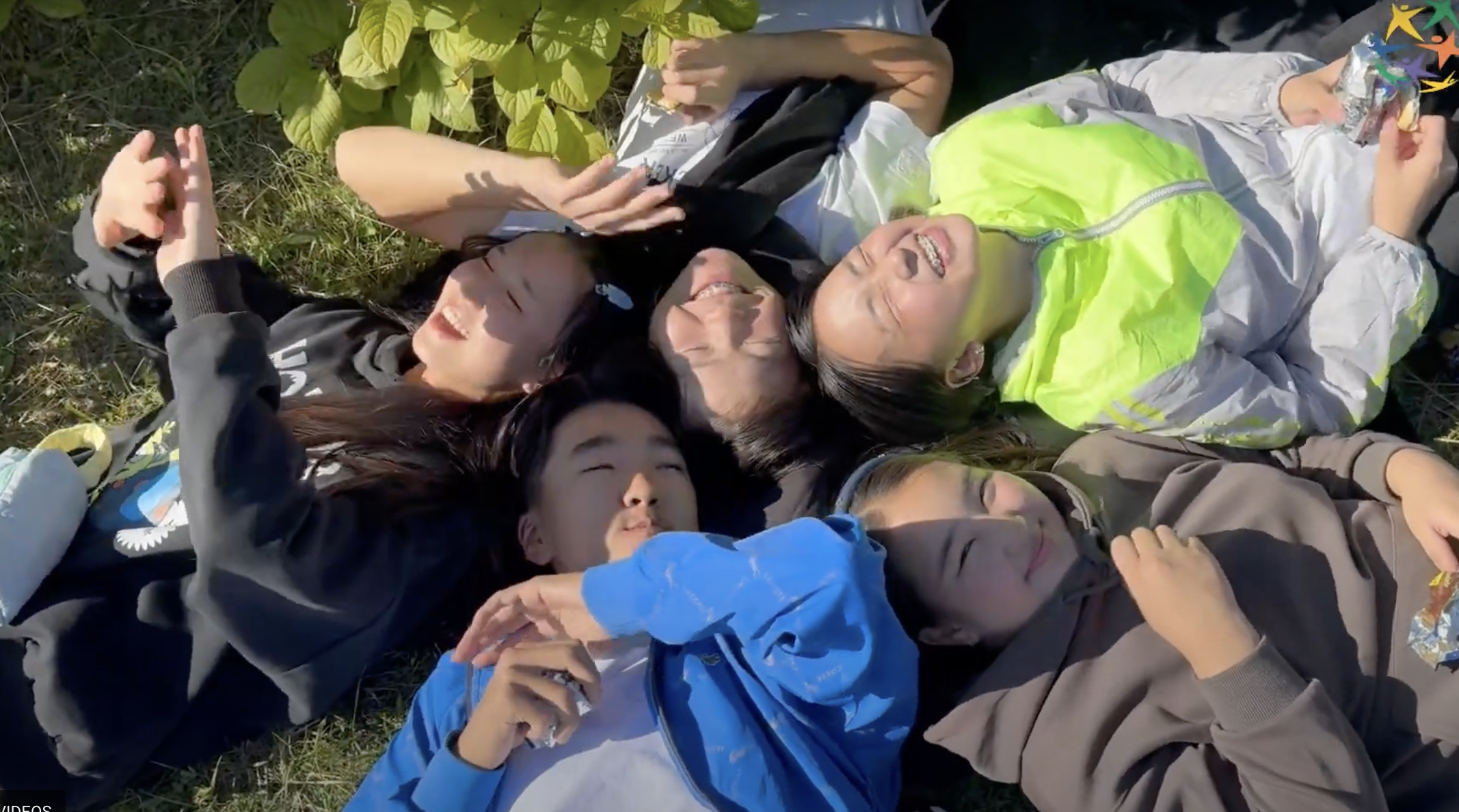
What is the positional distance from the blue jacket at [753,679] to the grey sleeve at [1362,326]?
1.03m

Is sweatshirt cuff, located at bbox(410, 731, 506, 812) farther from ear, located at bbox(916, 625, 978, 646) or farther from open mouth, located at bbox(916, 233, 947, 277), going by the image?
open mouth, located at bbox(916, 233, 947, 277)

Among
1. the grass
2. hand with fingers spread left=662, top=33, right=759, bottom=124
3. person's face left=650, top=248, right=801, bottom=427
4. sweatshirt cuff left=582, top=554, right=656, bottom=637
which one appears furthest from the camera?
the grass

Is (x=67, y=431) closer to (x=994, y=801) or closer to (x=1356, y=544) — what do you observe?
(x=994, y=801)

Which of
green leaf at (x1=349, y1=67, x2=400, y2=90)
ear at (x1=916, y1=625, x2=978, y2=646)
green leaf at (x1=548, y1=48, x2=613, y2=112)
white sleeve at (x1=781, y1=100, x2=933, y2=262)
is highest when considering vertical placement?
green leaf at (x1=548, y1=48, x2=613, y2=112)

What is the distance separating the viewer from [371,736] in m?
2.52

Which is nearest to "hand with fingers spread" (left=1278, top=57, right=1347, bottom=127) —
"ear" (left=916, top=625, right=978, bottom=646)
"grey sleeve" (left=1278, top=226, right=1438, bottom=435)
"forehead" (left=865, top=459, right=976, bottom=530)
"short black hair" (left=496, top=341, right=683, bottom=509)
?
"grey sleeve" (left=1278, top=226, right=1438, bottom=435)

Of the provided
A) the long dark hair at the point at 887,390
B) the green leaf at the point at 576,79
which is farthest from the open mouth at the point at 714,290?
the green leaf at the point at 576,79

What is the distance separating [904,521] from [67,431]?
6.03ft

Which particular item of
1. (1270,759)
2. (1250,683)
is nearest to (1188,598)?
(1250,683)

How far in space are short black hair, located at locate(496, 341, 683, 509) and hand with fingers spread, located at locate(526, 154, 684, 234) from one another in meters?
0.27

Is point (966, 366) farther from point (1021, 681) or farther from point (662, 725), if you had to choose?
point (662, 725)

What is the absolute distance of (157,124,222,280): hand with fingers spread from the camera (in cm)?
200

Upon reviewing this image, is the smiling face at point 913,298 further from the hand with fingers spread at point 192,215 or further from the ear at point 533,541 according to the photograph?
the hand with fingers spread at point 192,215

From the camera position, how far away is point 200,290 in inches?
77.7
